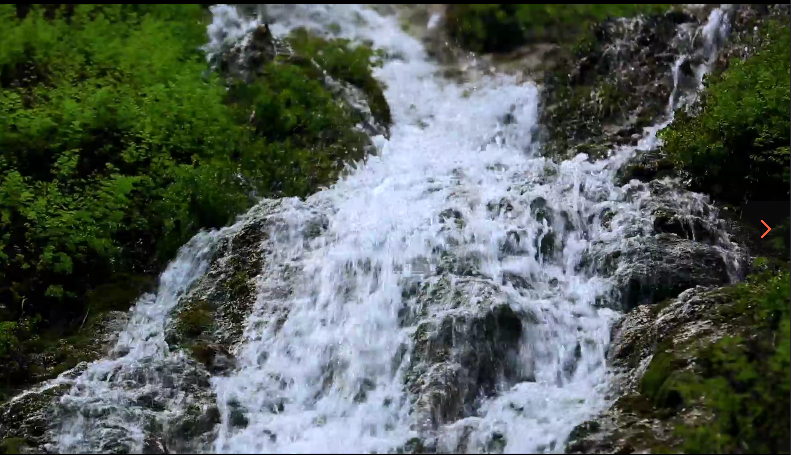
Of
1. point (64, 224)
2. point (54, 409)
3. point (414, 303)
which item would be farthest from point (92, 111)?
point (414, 303)

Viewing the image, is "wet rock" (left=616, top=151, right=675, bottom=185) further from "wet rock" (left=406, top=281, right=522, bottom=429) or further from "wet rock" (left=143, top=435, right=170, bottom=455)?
"wet rock" (left=143, top=435, right=170, bottom=455)

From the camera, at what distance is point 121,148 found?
9.48 meters

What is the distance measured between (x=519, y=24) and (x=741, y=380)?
10.2 metres

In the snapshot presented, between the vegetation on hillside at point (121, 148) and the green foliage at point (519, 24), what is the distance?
119 inches

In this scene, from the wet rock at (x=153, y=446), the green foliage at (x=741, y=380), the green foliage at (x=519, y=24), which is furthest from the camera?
the green foliage at (x=519, y=24)

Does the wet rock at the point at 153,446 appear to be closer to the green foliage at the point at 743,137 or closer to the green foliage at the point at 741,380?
the green foliage at the point at 741,380

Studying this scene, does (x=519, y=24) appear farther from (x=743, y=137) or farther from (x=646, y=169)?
(x=743, y=137)

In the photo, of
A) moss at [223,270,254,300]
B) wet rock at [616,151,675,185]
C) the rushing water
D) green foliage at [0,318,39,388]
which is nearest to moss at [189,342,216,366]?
the rushing water

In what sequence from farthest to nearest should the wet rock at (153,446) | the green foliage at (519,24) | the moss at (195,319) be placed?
the green foliage at (519,24), the moss at (195,319), the wet rock at (153,446)

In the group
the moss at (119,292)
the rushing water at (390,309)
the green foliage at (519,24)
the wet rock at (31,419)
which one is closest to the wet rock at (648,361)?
the rushing water at (390,309)

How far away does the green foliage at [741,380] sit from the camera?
212 inches

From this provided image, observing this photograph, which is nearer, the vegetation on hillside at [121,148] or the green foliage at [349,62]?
the vegetation on hillside at [121,148]

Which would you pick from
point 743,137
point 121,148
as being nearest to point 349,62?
point 121,148

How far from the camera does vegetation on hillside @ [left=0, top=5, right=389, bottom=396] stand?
8.28 meters
